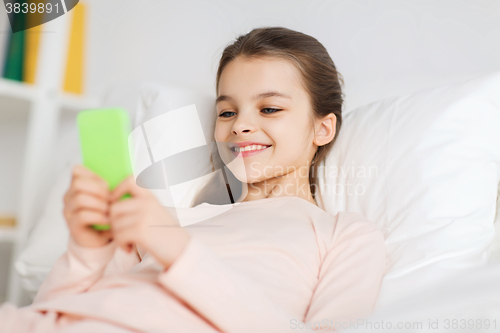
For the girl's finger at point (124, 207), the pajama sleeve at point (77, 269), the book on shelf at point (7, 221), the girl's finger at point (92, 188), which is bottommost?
the book on shelf at point (7, 221)

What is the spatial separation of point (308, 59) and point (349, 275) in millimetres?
523

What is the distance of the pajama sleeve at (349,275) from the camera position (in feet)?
1.87

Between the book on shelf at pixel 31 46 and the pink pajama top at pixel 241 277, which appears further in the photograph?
the book on shelf at pixel 31 46

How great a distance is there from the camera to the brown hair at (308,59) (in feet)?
2.99

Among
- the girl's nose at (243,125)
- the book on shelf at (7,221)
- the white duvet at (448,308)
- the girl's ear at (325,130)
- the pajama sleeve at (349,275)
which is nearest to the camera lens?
the white duvet at (448,308)

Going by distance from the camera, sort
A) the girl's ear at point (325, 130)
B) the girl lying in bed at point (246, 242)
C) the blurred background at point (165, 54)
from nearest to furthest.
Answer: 1. the girl lying in bed at point (246, 242)
2. the girl's ear at point (325, 130)
3. the blurred background at point (165, 54)

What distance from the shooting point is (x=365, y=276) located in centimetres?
62

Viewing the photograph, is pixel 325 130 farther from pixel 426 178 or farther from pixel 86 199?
pixel 86 199

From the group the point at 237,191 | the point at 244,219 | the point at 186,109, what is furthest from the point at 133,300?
the point at 186,109

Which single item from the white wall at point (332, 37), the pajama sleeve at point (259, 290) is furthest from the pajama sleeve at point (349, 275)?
the white wall at point (332, 37)

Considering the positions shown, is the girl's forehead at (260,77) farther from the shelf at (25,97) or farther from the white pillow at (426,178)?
the shelf at (25,97)

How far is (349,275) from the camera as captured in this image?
0.62 meters

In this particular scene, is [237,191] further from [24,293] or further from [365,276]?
[24,293]

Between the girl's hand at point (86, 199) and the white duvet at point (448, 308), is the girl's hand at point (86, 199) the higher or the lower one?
the higher one
